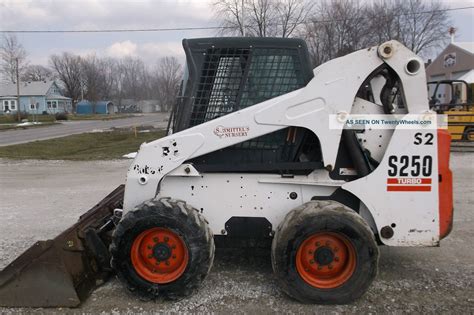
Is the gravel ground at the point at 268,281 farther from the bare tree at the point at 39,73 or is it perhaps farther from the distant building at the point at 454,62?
the bare tree at the point at 39,73

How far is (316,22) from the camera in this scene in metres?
35.9

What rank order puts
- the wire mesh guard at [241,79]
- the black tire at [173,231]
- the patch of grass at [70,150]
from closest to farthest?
the black tire at [173,231] < the wire mesh guard at [241,79] < the patch of grass at [70,150]

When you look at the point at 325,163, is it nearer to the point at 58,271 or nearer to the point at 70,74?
the point at 58,271

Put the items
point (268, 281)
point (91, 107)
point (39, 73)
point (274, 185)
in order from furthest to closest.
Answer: point (39, 73), point (91, 107), point (268, 281), point (274, 185)

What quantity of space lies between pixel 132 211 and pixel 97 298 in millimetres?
877

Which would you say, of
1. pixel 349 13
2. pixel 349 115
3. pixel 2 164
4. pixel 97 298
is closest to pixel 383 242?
pixel 349 115

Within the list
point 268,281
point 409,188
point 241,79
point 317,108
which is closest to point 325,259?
point 268,281

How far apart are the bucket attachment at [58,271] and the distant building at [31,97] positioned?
3145 inches

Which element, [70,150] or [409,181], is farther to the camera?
[70,150]

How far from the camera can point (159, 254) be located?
3.93m

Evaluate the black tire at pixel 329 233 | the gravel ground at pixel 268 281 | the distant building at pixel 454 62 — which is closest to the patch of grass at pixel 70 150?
the gravel ground at pixel 268 281

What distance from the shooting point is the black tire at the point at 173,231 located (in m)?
3.81

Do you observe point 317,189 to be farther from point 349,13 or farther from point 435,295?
point 349,13

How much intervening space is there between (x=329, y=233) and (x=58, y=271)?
243 cm
